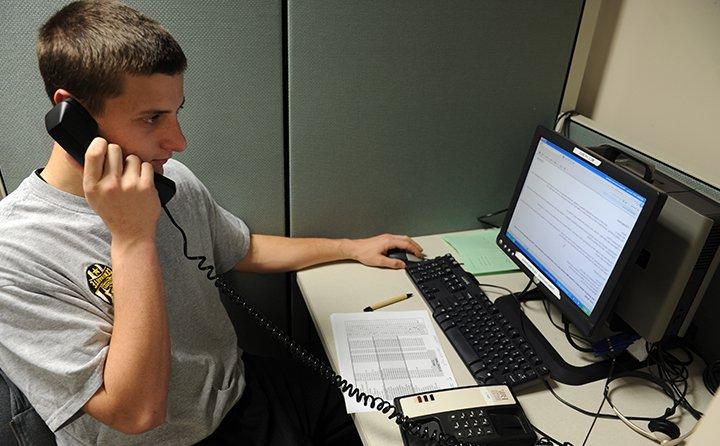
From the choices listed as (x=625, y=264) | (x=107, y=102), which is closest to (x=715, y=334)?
(x=625, y=264)

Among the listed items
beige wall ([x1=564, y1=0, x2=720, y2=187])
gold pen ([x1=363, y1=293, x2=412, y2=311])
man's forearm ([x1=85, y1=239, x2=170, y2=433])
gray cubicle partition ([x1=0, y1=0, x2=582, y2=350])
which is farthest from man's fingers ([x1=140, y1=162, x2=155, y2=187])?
beige wall ([x1=564, y1=0, x2=720, y2=187])

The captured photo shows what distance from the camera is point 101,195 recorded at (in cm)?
81

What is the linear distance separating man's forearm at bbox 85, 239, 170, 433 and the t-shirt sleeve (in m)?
0.03

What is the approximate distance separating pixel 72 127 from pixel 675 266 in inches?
41.9

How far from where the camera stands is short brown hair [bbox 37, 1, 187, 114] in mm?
803

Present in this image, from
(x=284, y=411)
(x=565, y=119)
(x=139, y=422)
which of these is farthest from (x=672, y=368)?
(x=139, y=422)

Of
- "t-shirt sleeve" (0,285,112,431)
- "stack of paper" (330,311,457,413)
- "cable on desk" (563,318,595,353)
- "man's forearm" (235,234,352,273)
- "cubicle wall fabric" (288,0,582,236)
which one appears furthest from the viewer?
"man's forearm" (235,234,352,273)

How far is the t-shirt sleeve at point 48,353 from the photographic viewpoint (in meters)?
0.76

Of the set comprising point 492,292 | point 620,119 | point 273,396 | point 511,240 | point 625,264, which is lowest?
point 273,396

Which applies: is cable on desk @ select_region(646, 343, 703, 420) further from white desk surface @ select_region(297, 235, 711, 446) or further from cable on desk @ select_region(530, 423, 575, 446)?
cable on desk @ select_region(530, 423, 575, 446)

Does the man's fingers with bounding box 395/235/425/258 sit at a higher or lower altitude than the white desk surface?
higher

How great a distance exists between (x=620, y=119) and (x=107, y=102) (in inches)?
50.2

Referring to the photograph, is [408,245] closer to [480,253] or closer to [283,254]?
[480,253]

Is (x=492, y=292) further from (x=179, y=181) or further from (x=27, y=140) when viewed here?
(x=27, y=140)
